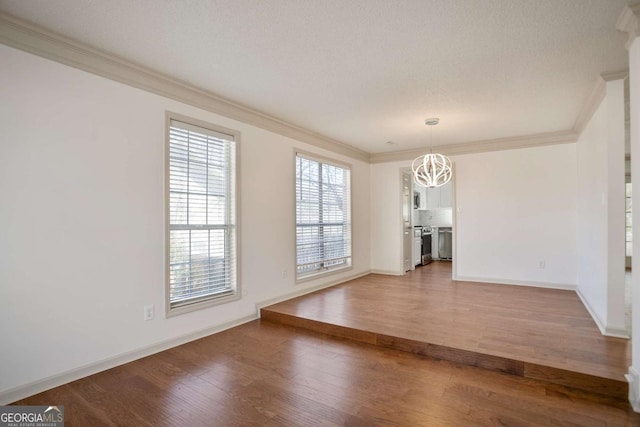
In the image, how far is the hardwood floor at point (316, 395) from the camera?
2041mm

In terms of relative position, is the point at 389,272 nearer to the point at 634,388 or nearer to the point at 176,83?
the point at 634,388

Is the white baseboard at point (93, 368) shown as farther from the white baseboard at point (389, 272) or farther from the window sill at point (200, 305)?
the white baseboard at point (389, 272)

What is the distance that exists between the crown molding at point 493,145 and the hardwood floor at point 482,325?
2.31m

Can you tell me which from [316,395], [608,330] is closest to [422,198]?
[608,330]

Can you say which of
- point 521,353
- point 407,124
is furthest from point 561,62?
point 521,353

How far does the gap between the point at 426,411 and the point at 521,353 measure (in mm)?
1153

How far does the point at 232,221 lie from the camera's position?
3.83 m

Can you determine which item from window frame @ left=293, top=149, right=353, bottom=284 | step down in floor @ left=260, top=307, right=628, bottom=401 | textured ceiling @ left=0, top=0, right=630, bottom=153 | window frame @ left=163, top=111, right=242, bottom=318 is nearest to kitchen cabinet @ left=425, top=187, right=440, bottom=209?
window frame @ left=293, top=149, right=353, bottom=284

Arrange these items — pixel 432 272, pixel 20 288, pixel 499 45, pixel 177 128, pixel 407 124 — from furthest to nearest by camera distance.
→ 1. pixel 432 272
2. pixel 407 124
3. pixel 177 128
4. pixel 499 45
5. pixel 20 288

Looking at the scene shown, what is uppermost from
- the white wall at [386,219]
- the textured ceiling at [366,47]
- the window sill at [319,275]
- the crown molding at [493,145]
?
Answer: the textured ceiling at [366,47]

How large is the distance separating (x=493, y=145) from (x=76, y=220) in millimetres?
5869

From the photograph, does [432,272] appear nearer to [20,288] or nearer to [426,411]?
[426,411]

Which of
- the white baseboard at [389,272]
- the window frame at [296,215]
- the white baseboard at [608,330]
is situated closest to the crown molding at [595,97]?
the white baseboard at [608,330]

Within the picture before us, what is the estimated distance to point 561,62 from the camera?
9.35 feet
